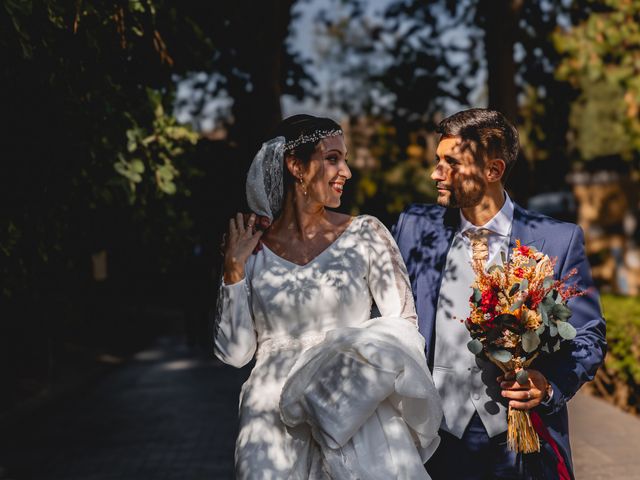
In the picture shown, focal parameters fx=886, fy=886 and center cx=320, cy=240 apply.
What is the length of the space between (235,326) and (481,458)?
1.09 metres

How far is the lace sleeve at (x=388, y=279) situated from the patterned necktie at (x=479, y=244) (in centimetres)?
30

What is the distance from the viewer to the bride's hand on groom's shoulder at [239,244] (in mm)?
3553

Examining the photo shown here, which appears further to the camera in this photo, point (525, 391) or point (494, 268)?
point (494, 268)

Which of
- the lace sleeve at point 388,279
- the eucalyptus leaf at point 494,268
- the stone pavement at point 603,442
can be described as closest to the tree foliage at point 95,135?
the lace sleeve at point 388,279

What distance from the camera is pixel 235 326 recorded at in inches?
138

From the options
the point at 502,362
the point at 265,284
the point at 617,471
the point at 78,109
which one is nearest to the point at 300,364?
the point at 265,284

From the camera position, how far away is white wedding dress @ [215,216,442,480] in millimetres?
3199

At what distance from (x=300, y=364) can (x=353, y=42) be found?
26.6m

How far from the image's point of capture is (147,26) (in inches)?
307

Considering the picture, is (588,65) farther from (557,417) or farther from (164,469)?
(557,417)

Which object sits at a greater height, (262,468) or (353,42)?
(353,42)

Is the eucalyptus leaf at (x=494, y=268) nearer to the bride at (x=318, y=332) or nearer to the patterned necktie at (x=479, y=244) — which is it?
the patterned necktie at (x=479, y=244)

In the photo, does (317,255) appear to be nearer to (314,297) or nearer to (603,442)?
(314,297)

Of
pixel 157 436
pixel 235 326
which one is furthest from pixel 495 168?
pixel 157 436
